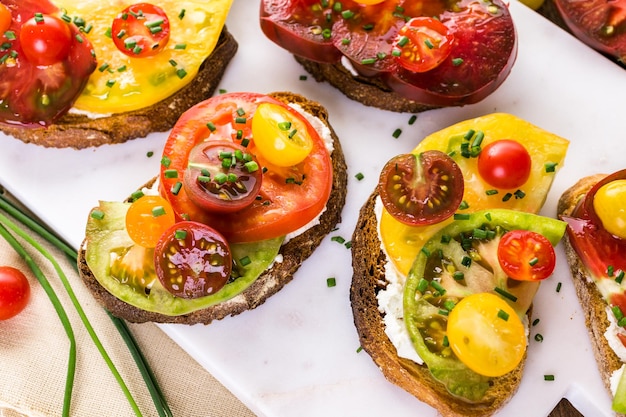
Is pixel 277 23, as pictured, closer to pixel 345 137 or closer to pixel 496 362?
pixel 345 137

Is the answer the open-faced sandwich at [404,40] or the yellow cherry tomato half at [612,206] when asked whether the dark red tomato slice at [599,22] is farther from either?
the yellow cherry tomato half at [612,206]

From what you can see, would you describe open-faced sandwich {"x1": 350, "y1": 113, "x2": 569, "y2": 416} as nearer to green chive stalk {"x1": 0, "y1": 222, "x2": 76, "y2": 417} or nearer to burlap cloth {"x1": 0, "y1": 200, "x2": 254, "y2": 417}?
burlap cloth {"x1": 0, "y1": 200, "x2": 254, "y2": 417}

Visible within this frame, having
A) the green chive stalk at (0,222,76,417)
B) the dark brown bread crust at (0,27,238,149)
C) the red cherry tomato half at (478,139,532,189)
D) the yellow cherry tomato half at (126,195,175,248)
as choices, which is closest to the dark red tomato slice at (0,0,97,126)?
the dark brown bread crust at (0,27,238,149)

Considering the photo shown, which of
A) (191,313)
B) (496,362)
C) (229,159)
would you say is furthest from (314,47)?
(496,362)

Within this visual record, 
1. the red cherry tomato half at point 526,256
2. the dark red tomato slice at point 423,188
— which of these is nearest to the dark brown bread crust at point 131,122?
the dark red tomato slice at point 423,188

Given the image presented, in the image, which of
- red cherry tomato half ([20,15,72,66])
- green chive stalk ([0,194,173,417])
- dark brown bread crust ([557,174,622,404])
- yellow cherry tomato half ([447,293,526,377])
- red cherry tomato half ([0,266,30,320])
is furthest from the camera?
red cherry tomato half ([0,266,30,320])

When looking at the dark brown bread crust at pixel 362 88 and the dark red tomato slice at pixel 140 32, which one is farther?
the dark brown bread crust at pixel 362 88

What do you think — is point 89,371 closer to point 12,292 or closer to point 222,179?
point 12,292
